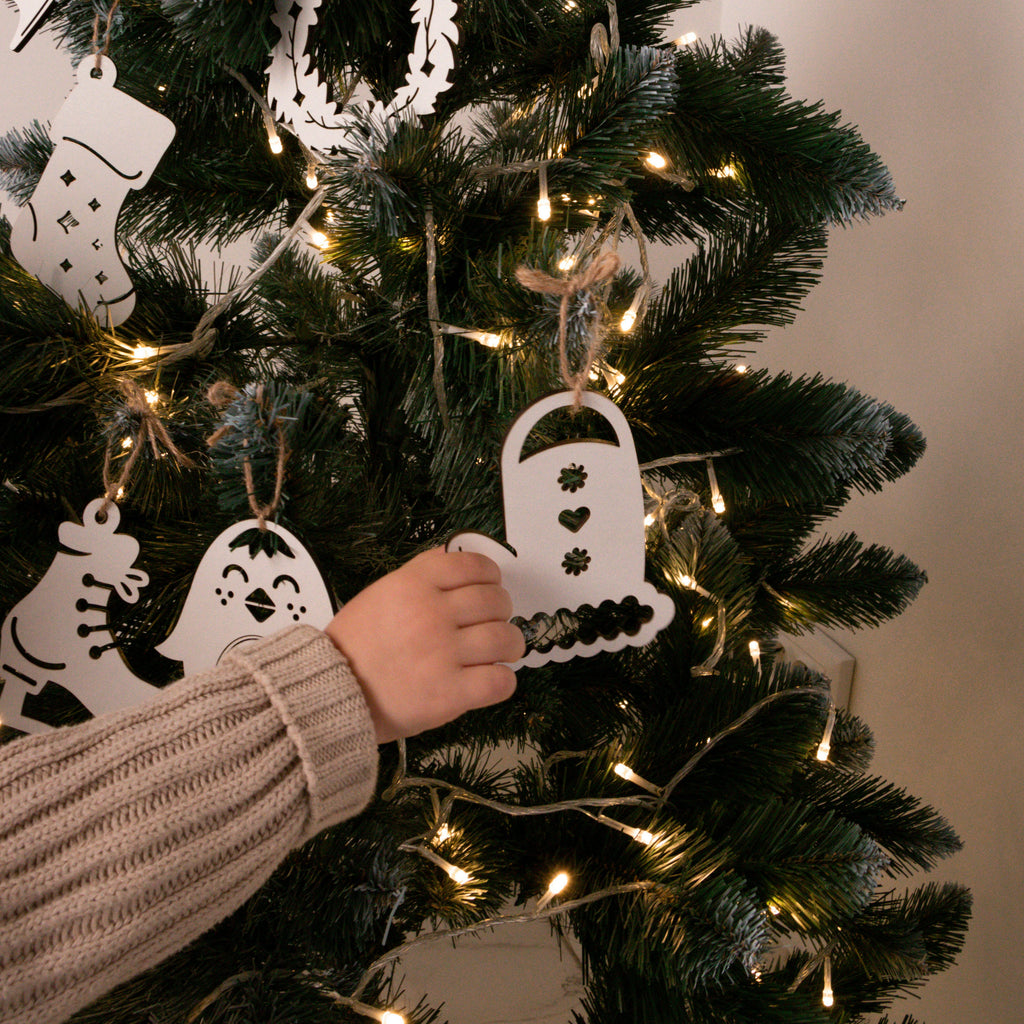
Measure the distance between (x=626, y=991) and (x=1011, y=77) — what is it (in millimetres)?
662

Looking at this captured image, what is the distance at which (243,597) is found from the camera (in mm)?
416

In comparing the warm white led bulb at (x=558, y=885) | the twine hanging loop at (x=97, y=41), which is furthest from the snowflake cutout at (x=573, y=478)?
the twine hanging loop at (x=97, y=41)

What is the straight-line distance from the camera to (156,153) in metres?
0.45

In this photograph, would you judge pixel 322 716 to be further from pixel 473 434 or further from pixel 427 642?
pixel 473 434

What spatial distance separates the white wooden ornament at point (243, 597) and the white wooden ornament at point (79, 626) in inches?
1.5

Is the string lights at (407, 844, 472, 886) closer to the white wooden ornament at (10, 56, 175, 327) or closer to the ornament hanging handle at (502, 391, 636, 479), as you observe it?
the ornament hanging handle at (502, 391, 636, 479)

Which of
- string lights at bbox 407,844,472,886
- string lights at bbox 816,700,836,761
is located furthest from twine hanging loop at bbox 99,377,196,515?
string lights at bbox 816,700,836,761

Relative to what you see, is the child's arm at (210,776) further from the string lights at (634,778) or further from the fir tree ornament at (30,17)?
the fir tree ornament at (30,17)

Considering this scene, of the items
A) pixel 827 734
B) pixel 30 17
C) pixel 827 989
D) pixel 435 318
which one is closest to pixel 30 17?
pixel 30 17

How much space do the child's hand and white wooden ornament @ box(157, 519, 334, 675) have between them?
47 mm

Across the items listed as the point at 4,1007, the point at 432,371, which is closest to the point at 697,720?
the point at 432,371

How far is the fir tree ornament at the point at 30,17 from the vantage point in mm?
436

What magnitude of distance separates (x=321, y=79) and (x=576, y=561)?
0.28 m

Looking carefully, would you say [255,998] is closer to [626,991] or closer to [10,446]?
[626,991]
